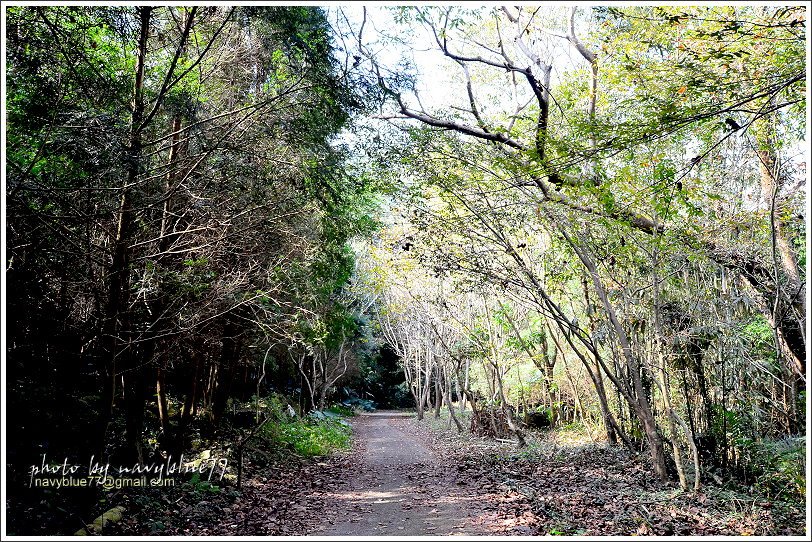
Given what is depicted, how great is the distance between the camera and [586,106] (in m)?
9.23

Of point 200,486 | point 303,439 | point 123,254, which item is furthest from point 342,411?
point 123,254

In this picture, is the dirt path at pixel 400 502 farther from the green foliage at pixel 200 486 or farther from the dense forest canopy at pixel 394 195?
the dense forest canopy at pixel 394 195

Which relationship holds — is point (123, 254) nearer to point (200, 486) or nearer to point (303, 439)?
point (200, 486)

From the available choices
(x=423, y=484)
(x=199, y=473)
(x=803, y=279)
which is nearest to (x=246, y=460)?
(x=199, y=473)

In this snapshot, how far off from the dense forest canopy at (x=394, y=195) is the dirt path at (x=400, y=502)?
109 inches

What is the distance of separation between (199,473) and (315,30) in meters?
6.57

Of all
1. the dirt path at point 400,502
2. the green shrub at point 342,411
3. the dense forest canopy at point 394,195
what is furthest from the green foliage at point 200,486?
the green shrub at point 342,411

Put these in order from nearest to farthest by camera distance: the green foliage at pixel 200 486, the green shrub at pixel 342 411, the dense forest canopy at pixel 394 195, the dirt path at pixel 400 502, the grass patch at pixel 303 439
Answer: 1. the dense forest canopy at pixel 394 195
2. the dirt path at pixel 400 502
3. the green foliage at pixel 200 486
4. the grass patch at pixel 303 439
5. the green shrub at pixel 342 411

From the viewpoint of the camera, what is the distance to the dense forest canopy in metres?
5.55

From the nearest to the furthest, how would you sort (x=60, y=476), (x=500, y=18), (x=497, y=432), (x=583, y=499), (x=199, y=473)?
(x=60, y=476), (x=583, y=499), (x=199, y=473), (x=500, y=18), (x=497, y=432)

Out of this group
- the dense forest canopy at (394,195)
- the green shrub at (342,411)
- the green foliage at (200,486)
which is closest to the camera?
the dense forest canopy at (394,195)

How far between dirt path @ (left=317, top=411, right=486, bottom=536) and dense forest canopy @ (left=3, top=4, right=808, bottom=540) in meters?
2.76

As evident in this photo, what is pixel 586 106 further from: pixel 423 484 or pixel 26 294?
pixel 26 294

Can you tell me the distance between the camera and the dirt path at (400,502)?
6.56 m
